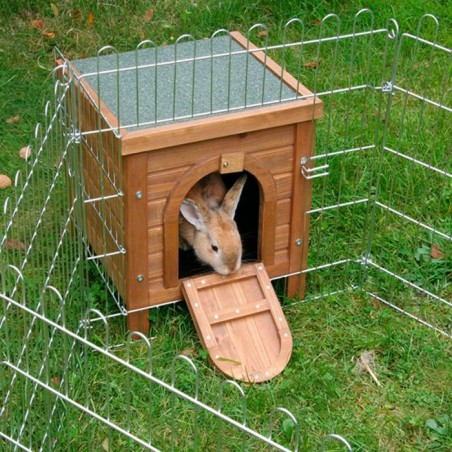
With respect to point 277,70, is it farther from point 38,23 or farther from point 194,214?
point 38,23

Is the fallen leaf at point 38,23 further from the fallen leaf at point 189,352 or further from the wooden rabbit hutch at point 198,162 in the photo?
the fallen leaf at point 189,352

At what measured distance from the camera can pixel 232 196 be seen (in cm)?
429

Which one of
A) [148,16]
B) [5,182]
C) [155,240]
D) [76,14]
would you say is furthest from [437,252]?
[76,14]

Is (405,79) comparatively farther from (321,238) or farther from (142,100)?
(142,100)

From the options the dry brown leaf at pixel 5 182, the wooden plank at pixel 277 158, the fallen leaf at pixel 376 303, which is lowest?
the fallen leaf at pixel 376 303

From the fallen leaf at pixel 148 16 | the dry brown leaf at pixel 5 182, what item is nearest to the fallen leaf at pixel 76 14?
the fallen leaf at pixel 148 16

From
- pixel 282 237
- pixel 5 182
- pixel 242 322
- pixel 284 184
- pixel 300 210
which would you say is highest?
pixel 284 184

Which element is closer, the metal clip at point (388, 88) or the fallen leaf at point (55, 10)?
the metal clip at point (388, 88)

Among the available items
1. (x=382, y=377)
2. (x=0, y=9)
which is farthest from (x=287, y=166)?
(x=0, y=9)

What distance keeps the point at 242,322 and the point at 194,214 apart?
46 cm

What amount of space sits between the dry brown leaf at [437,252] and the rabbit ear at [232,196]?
0.89 metres

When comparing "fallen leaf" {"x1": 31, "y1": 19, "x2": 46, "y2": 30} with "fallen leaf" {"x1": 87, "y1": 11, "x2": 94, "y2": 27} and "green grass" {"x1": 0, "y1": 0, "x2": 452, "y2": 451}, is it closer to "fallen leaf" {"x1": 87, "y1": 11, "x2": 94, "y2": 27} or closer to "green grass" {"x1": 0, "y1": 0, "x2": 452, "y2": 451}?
"green grass" {"x1": 0, "y1": 0, "x2": 452, "y2": 451}

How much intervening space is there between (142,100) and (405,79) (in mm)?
2063

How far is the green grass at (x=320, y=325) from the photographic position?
3715 mm
